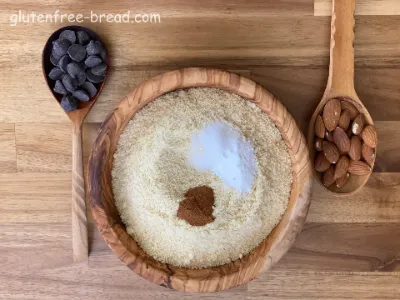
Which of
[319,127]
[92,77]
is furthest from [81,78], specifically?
[319,127]

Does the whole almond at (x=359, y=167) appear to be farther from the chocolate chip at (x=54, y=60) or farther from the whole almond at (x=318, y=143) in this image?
the chocolate chip at (x=54, y=60)

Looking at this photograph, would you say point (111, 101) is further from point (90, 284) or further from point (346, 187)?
point (346, 187)

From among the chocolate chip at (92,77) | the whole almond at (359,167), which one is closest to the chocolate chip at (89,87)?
the chocolate chip at (92,77)

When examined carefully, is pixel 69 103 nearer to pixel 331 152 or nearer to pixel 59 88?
pixel 59 88

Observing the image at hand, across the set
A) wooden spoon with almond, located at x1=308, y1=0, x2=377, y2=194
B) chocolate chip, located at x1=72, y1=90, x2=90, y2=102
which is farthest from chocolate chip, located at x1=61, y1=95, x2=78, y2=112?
wooden spoon with almond, located at x1=308, y1=0, x2=377, y2=194

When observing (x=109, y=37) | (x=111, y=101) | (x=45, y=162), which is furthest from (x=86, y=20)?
(x=45, y=162)
